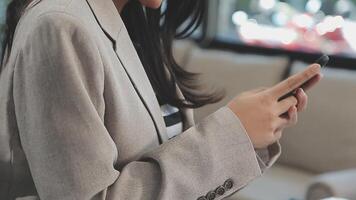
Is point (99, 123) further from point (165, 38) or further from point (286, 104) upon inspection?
point (165, 38)

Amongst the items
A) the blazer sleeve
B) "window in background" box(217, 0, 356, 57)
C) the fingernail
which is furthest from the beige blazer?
"window in background" box(217, 0, 356, 57)

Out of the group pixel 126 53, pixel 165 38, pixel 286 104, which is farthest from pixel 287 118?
pixel 165 38

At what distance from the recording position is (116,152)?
2.22 ft

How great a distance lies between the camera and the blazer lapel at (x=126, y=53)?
0.75 metres

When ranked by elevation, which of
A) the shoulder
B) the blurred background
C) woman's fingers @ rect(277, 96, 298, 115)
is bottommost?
the blurred background

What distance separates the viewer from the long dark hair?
1.04 metres

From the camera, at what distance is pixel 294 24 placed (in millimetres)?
2789

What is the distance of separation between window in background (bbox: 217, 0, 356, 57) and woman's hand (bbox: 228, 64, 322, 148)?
1952mm

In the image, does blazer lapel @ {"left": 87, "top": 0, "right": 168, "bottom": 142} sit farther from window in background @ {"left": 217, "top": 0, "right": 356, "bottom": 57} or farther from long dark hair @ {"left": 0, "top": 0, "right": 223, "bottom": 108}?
window in background @ {"left": 217, "top": 0, "right": 356, "bottom": 57}

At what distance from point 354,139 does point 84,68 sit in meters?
1.88

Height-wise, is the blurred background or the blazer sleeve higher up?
the blazer sleeve

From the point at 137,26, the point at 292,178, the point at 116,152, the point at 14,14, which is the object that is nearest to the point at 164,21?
the point at 137,26

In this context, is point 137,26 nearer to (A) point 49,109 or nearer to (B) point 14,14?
(B) point 14,14

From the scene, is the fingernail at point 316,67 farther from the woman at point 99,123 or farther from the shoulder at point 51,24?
the shoulder at point 51,24
